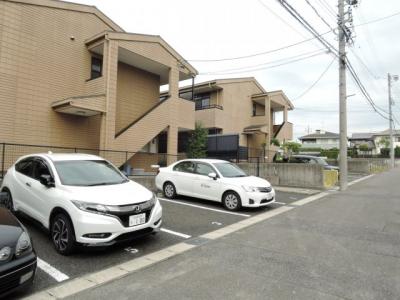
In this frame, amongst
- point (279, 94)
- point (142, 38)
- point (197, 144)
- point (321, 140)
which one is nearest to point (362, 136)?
point (321, 140)

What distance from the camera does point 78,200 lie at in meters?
4.47

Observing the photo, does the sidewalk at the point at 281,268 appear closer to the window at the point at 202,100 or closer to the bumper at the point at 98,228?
the bumper at the point at 98,228

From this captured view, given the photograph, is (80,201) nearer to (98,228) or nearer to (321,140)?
(98,228)

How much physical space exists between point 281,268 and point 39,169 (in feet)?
14.9

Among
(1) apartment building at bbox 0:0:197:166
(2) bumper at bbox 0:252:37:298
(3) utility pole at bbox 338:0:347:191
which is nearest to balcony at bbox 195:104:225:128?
(1) apartment building at bbox 0:0:197:166

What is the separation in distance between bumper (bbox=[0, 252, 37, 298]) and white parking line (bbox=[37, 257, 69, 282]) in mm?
583

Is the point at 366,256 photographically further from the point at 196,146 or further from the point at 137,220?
the point at 196,146

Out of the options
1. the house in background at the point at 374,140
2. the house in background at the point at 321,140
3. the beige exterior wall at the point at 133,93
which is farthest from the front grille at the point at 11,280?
the house in background at the point at 374,140

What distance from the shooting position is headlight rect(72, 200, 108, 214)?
4.38m

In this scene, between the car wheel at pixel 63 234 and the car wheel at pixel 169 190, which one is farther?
the car wheel at pixel 169 190

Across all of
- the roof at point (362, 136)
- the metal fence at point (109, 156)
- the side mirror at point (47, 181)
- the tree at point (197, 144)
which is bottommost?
the side mirror at point (47, 181)

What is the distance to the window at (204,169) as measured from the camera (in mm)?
9016

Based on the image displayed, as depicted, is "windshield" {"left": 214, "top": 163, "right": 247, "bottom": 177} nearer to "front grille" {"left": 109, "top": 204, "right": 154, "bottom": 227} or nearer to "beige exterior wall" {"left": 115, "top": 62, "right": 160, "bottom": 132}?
"front grille" {"left": 109, "top": 204, "right": 154, "bottom": 227}

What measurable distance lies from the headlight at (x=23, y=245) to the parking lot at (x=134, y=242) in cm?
58
